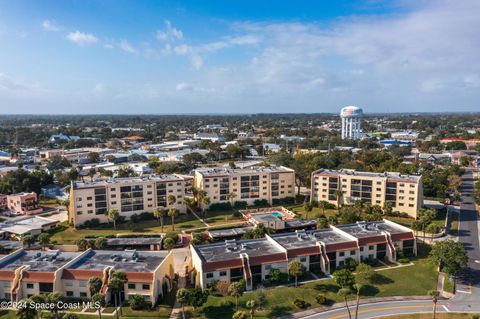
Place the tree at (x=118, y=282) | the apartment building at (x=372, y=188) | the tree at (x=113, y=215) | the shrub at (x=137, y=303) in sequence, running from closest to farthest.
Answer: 1. the tree at (x=118, y=282)
2. the shrub at (x=137, y=303)
3. the tree at (x=113, y=215)
4. the apartment building at (x=372, y=188)

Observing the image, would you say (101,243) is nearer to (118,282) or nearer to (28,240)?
(28,240)

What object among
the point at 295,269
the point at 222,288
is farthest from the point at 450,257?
the point at 222,288

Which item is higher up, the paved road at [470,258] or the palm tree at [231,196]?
the palm tree at [231,196]

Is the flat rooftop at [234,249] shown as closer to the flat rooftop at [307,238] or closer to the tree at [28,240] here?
the flat rooftop at [307,238]

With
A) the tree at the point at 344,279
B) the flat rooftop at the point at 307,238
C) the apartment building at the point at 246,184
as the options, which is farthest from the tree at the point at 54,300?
the apartment building at the point at 246,184

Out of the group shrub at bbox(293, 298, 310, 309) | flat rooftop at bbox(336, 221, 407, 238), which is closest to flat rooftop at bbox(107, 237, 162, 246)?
shrub at bbox(293, 298, 310, 309)

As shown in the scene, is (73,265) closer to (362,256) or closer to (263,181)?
(362,256)

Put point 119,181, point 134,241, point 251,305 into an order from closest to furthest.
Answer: point 251,305 → point 134,241 → point 119,181

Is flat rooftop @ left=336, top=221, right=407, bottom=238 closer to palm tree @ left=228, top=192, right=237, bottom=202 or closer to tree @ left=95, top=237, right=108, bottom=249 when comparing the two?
palm tree @ left=228, top=192, right=237, bottom=202
